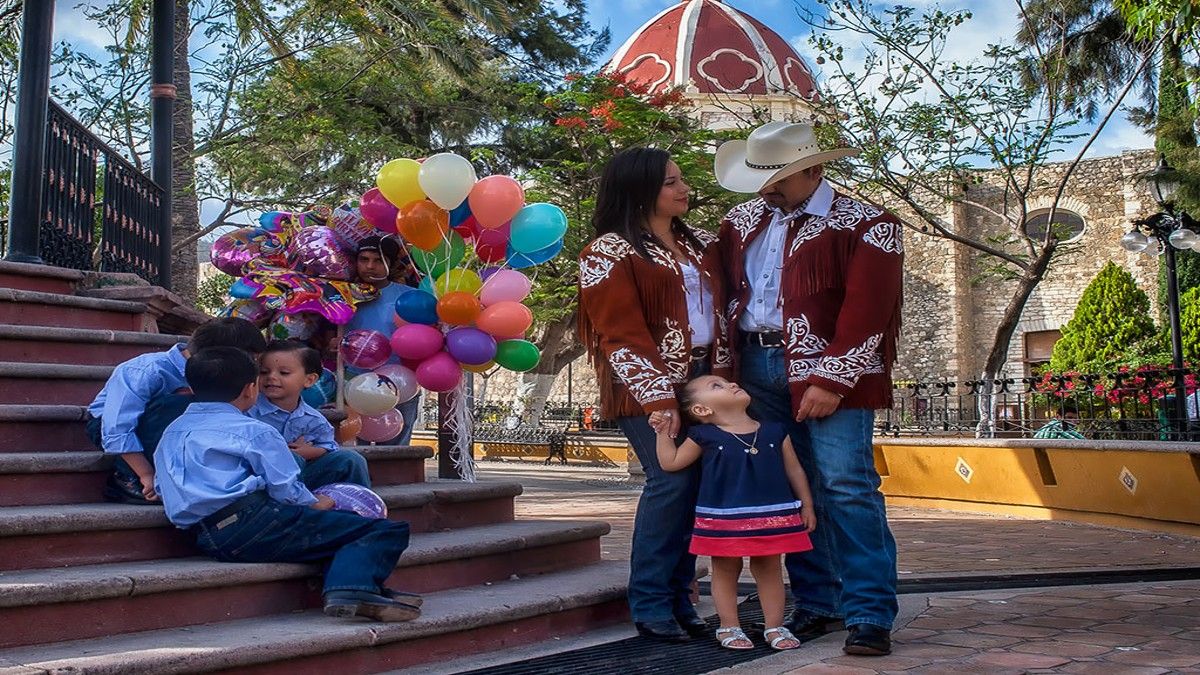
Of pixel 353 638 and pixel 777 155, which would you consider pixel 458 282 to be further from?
pixel 353 638

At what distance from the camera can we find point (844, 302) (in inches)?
139

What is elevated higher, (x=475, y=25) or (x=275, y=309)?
(x=475, y=25)

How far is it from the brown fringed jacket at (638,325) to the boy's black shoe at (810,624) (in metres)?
0.88

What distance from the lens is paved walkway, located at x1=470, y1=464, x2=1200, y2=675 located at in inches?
131

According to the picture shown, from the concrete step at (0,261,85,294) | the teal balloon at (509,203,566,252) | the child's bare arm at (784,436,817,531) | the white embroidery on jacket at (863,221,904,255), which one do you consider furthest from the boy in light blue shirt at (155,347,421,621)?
the concrete step at (0,261,85,294)

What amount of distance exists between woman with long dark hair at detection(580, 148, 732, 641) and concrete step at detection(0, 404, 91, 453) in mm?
1878

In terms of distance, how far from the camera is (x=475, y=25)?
802 inches

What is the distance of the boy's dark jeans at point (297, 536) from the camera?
3.31 meters

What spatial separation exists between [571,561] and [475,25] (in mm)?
17288

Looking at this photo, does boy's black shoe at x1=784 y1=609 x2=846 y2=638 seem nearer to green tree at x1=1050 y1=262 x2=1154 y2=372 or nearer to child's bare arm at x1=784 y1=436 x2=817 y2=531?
child's bare arm at x1=784 y1=436 x2=817 y2=531

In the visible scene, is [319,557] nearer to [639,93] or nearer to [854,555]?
[854,555]

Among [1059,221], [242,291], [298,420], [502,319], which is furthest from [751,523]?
[1059,221]

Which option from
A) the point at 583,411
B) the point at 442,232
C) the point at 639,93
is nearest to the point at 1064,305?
the point at 583,411

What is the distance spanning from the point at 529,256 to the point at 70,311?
223cm
